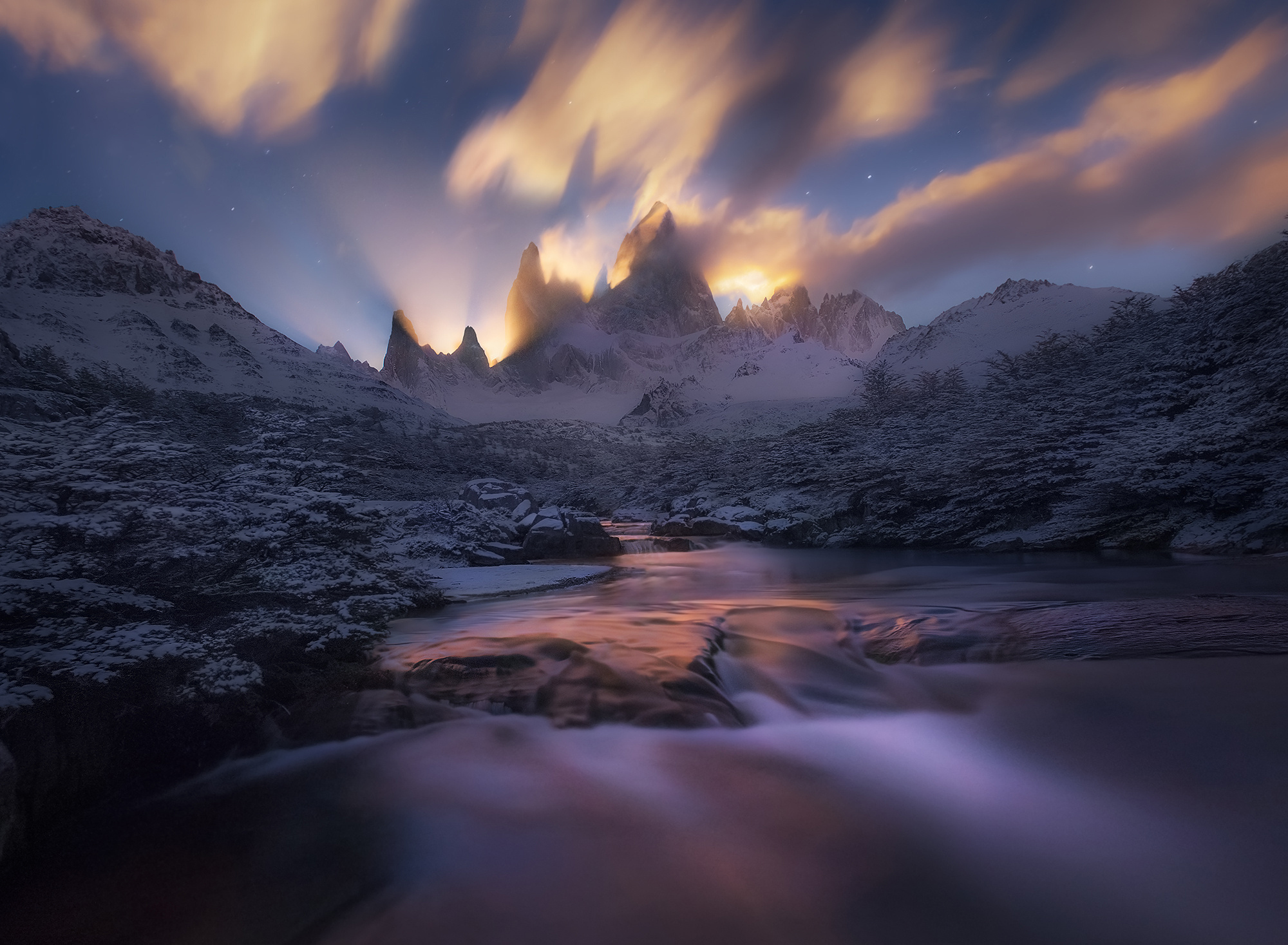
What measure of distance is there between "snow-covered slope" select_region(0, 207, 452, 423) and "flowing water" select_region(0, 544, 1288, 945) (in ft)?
187

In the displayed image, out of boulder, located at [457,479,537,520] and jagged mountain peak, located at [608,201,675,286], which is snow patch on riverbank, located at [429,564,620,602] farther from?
jagged mountain peak, located at [608,201,675,286]

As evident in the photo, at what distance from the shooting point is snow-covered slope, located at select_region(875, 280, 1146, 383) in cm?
3431

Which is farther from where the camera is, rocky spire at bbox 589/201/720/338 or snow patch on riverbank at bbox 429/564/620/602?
rocky spire at bbox 589/201/720/338

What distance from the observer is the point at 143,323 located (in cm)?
5897

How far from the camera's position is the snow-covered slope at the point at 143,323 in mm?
49875

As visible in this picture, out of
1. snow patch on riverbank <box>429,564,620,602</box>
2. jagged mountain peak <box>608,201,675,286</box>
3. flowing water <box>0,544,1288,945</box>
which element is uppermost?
jagged mountain peak <box>608,201,675,286</box>

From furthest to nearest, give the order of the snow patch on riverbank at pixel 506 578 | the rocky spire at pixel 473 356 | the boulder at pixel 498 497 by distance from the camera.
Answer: the rocky spire at pixel 473 356
the boulder at pixel 498 497
the snow patch on riverbank at pixel 506 578

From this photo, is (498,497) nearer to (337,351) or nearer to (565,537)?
(565,537)

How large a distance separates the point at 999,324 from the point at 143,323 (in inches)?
3508

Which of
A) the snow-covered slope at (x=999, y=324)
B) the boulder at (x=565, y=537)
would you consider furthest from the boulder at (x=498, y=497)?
the snow-covered slope at (x=999, y=324)

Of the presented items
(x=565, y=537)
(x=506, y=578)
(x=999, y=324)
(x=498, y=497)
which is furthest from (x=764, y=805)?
(x=999, y=324)

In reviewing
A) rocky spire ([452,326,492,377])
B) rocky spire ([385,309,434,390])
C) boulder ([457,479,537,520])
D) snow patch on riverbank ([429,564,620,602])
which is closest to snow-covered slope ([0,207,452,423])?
boulder ([457,479,537,520])

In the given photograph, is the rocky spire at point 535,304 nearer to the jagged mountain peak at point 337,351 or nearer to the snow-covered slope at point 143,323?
the jagged mountain peak at point 337,351

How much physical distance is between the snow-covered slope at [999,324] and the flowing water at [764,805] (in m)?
32.5
